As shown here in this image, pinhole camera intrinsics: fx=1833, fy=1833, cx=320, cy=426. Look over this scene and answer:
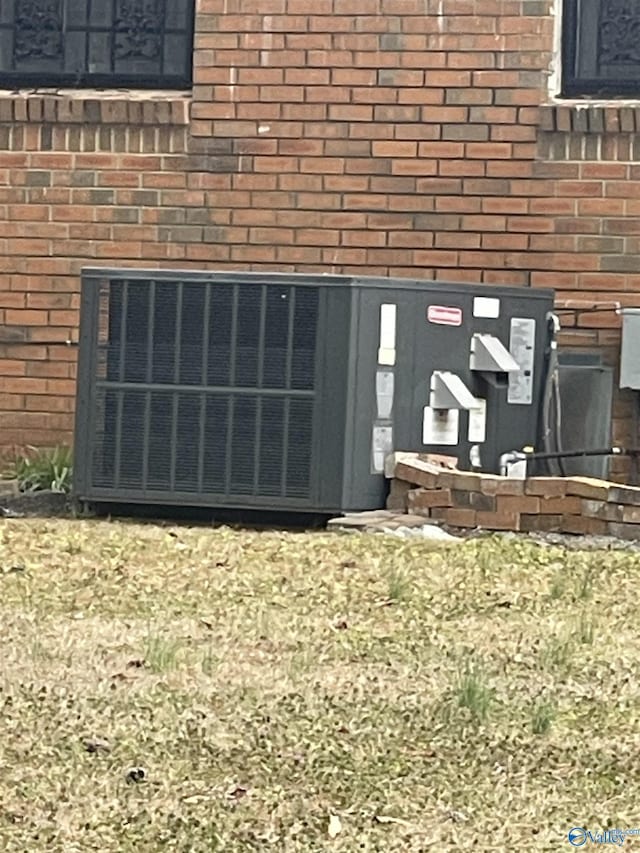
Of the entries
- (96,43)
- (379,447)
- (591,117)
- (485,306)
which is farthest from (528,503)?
(96,43)

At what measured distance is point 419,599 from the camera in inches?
235

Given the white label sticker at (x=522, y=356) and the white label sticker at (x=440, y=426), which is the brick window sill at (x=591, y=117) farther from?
the white label sticker at (x=440, y=426)

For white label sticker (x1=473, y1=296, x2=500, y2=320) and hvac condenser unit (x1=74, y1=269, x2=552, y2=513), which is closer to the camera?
hvac condenser unit (x1=74, y1=269, x2=552, y2=513)

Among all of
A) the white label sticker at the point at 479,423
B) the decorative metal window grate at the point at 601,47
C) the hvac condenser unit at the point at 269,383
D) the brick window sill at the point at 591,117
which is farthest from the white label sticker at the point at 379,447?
the decorative metal window grate at the point at 601,47

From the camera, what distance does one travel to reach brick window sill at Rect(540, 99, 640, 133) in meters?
9.22

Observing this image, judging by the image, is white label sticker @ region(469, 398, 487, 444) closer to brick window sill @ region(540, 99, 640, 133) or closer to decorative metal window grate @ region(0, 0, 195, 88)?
brick window sill @ region(540, 99, 640, 133)

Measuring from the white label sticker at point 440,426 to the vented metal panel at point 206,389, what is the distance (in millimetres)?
554

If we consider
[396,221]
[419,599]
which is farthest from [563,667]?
[396,221]

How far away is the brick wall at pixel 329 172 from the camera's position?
9.30 meters

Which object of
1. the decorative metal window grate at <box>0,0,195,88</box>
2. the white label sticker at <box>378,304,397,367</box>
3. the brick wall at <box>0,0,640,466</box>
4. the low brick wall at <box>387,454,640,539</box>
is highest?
the decorative metal window grate at <box>0,0,195,88</box>

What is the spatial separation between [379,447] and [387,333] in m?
0.51

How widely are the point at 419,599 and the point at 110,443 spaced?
2.73 meters

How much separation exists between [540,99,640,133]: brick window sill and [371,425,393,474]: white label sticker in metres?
Answer: 2.07

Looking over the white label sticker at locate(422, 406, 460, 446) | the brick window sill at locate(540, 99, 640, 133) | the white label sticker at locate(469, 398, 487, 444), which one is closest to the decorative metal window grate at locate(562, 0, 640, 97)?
the brick window sill at locate(540, 99, 640, 133)
